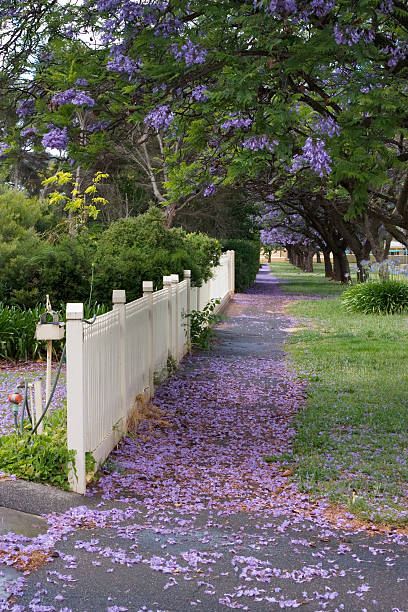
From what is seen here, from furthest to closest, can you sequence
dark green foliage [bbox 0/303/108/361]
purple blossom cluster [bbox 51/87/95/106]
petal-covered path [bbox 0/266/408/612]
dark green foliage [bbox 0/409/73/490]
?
dark green foliage [bbox 0/303/108/361], purple blossom cluster [bbox 51/87/95/106], dark green foliage [bbox 0/409/73/490], petal-covered path [bbox 0/266/408/612]

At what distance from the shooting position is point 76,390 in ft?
19.3

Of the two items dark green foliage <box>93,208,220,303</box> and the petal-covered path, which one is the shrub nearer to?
dark green foliage <box>93,208,220,303</box>

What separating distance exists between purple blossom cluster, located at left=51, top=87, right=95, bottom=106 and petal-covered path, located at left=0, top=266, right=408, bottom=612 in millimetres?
3126

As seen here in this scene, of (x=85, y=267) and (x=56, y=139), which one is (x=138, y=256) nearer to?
(x=85, y=267)

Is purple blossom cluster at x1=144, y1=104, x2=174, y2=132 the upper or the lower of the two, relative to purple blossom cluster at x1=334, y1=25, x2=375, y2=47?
lower

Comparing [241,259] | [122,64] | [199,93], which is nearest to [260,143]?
[199,93]

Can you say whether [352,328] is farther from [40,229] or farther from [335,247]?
[335,247]

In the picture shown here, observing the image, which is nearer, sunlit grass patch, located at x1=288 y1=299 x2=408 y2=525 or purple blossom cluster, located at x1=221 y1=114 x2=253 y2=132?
sunlit grass patch, located at x1=288 y1=299 x2=408 y2=525

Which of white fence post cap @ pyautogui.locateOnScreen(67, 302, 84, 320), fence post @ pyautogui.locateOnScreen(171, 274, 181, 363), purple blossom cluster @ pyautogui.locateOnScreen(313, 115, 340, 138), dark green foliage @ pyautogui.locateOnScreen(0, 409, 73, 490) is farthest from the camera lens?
fence post @ pyautogui.locateOnScreen(171, 274, 181, 363)

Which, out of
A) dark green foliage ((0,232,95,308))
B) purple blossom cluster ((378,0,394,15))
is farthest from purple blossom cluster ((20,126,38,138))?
dark green foliage ((0,232,95,308))

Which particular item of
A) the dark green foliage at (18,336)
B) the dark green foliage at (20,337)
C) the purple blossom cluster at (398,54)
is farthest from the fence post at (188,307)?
the purple blossom cluster at (398,54)

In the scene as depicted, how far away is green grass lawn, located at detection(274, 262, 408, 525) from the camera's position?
613cm

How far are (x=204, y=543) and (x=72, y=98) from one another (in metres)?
3.87

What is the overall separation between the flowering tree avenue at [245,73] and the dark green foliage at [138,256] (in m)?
5.33
